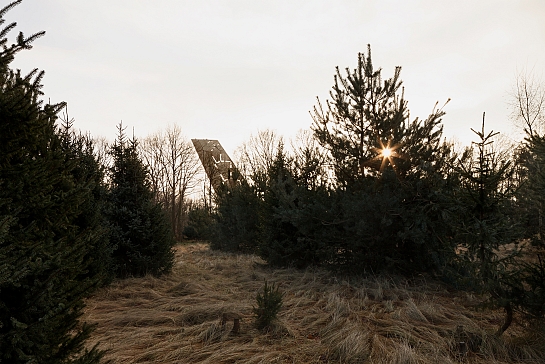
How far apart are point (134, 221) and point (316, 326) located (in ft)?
15.9

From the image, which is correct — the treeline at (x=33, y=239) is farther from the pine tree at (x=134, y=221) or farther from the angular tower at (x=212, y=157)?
the angular tower at (x=212, y=157)

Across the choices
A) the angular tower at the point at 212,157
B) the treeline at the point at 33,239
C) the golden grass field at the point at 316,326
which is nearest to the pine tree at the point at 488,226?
the golden grass field at the point at 316,326

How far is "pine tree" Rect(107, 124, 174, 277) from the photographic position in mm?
7758

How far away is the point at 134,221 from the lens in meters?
7.71

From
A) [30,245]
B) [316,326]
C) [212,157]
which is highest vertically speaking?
[212,157]

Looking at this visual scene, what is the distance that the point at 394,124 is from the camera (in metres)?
6.83

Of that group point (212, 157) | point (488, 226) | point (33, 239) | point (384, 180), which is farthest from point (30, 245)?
point (212, 157)

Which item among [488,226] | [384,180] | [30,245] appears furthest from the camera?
[384,180]

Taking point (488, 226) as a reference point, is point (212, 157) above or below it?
above

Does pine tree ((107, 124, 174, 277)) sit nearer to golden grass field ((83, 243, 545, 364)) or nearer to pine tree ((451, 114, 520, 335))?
golden grass field ((83, 243, 545, 364))

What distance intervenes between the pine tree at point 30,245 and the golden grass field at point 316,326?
1.73m

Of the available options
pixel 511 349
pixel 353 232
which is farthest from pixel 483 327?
pixel 353 232

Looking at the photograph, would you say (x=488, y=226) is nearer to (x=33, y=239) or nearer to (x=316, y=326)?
(x=316, y=326)

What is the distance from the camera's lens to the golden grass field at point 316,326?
3623mm
